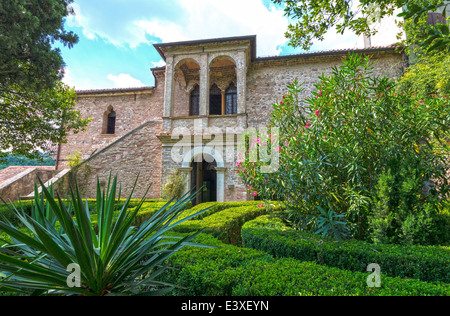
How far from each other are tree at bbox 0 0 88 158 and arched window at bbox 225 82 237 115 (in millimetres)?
7025

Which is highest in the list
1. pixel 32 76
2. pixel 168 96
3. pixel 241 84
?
pixel 241 84

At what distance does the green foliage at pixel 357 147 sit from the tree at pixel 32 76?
7.72 metres

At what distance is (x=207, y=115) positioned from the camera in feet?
33.3

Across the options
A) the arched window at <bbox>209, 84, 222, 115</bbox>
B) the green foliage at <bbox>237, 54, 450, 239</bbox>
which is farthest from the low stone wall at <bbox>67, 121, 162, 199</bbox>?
the green foliage at <bbox>237, 54, 450, 239</bbox>

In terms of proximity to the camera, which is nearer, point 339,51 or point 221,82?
point 339,51

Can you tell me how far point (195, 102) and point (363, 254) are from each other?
12032mm

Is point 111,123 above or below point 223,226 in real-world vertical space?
above

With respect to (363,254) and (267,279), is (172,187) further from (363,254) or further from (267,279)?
(267,279)

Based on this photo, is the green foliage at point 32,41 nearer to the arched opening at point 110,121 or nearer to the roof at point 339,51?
the arched opening at point 110,121

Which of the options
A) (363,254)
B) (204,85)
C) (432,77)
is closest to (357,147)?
(363,254)

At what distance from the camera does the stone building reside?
9.95 metres

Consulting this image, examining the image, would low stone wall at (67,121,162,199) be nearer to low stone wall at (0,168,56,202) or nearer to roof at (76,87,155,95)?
low stone wall at (0,168,56,202)

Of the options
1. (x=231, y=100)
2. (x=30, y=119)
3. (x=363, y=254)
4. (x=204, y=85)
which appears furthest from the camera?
(x=231, y=100)
